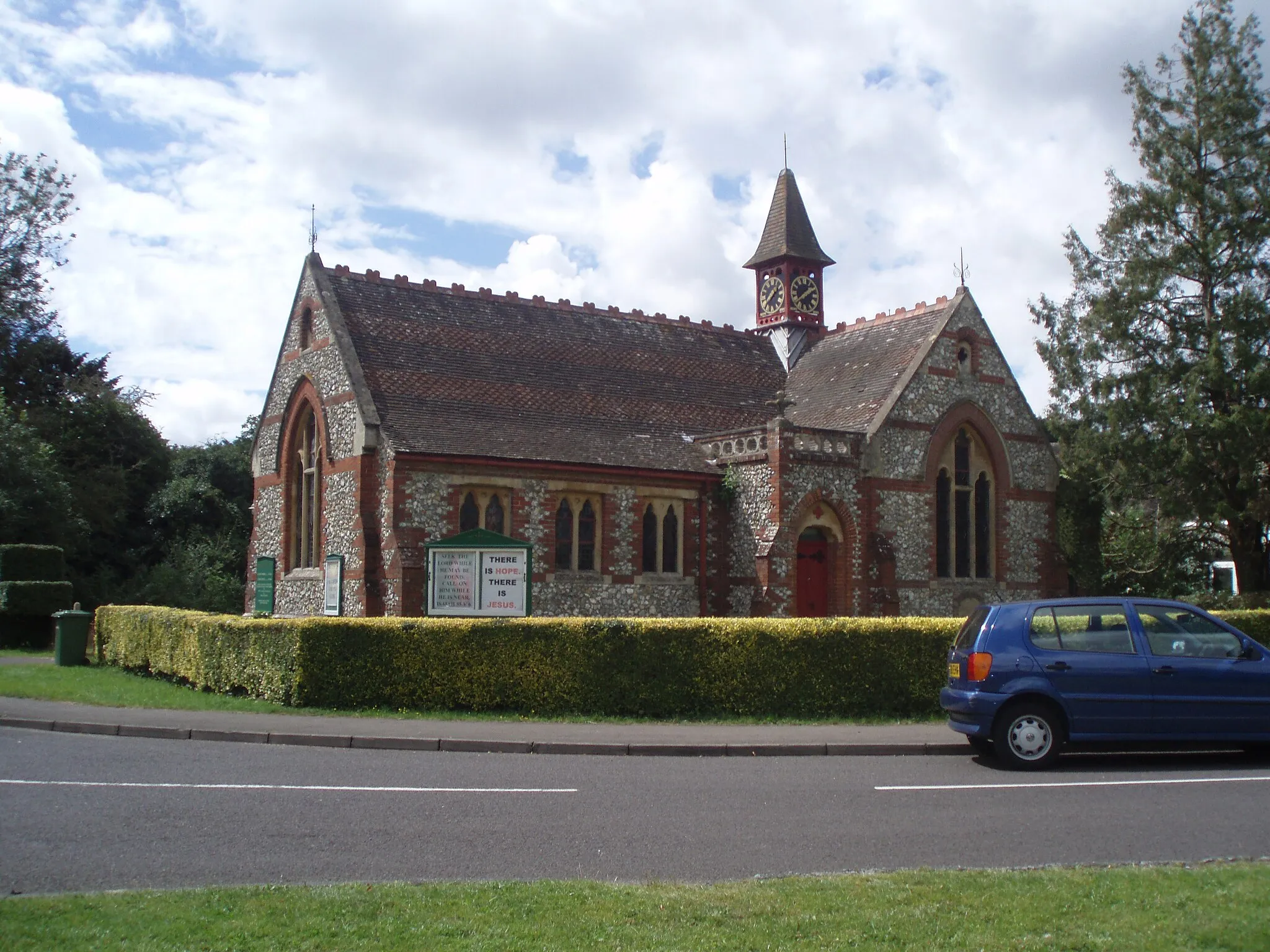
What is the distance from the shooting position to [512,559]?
18953mm

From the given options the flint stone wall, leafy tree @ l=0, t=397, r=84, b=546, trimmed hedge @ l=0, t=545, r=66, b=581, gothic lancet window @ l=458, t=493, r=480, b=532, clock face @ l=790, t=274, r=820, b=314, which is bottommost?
the flint stone wall

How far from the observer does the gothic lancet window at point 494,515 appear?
2473 cm

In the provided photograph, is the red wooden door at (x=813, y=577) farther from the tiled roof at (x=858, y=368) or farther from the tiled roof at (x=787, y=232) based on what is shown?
the tiled roof at (x=787, y=232)

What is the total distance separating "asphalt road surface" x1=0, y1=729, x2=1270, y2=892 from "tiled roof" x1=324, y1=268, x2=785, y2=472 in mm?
12817

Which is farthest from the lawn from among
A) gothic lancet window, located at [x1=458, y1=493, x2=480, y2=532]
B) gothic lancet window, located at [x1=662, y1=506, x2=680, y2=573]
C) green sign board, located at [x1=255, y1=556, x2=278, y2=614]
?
gothic lancet window, located at [x1=662, y1=506, x2=680, y2=573]

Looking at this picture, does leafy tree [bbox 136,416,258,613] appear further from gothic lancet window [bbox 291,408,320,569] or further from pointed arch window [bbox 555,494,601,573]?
pointed arch window [bbox 555,494,601,573]

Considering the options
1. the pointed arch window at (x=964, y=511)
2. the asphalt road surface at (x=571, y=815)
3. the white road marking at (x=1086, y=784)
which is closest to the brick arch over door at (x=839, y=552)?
the pointed arch window at (x=964, y=511)

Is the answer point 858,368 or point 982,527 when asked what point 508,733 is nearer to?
point 982,527

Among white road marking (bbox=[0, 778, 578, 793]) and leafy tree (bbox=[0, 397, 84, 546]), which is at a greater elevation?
leafy tree (bbox=[0, 397, 84, 546])

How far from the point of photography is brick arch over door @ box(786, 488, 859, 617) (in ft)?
85.7

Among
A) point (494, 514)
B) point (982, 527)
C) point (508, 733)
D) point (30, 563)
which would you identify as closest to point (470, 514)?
point (494, 514)

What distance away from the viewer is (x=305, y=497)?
27516mm

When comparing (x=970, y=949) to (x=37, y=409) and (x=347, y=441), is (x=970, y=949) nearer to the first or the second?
(x=347, y=441)

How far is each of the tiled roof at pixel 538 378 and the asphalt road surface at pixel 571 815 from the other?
1282cm
